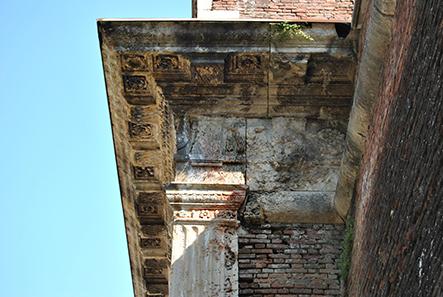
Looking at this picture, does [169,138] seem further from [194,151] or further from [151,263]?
[151,263]

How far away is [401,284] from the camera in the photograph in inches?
181

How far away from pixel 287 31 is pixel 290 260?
1.98m

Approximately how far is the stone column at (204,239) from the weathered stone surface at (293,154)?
357 mm

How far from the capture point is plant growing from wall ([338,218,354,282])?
6.67 meters

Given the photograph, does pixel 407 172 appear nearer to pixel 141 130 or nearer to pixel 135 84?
pixel 135 84

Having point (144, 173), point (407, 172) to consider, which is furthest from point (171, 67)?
point (407, 172)

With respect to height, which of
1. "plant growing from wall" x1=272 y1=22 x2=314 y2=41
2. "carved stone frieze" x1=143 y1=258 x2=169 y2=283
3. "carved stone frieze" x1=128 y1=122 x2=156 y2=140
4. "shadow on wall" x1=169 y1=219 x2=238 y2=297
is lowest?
"carved stone frieze" x1=143 y1=258 x2=169 y2=283

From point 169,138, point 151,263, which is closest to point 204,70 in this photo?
point 169,138

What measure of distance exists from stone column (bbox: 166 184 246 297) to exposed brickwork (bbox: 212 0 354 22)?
229 centimetres

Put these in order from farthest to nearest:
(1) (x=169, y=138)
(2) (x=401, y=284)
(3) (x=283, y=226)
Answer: (1) (x=169, y=138)
(3) (x=283, y=226)
(2) (x=401, y=284)

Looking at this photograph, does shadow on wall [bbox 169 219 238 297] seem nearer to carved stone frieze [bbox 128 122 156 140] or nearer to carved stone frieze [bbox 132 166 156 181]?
carved stone frieze [bbox 128 122 156 140]

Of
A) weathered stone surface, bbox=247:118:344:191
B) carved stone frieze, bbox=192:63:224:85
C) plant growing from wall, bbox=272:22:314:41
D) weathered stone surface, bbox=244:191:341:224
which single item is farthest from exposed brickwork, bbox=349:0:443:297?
carved stone frieze, bbox=192:63:224:85

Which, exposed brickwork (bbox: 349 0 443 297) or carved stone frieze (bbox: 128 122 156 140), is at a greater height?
exposed brickwork (bbox: 349 0 443 297)

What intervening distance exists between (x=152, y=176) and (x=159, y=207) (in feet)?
1.56
